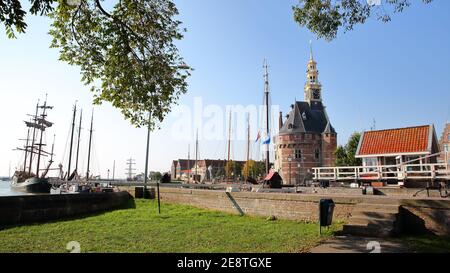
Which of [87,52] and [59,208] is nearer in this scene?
[87,52]

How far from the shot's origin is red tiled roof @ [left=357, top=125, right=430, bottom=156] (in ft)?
81.0

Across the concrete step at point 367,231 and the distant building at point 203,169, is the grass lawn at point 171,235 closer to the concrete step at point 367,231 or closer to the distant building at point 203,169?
the concrete step at point 367,231

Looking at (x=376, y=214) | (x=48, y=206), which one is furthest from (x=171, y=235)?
(x=48, y=206)

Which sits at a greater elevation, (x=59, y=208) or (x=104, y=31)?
(x=104, y=31)

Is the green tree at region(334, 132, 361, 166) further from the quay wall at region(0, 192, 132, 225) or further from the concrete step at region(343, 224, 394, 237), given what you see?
the concrete step at region(343, 224, 394, 237)

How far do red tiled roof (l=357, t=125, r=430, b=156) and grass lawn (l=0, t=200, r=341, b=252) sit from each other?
16604 mm

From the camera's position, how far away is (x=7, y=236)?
10945 millimetres

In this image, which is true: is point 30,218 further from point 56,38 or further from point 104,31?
point 104,31

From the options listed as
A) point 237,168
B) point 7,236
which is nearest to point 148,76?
point 7,236

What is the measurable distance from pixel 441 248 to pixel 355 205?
362cm

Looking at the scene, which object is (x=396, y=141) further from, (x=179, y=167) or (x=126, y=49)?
(x=179, y=167)

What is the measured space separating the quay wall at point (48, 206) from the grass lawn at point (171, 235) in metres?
1.49

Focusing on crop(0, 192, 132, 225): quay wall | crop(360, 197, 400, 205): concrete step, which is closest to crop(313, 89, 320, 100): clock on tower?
crop(0, 192, 132, 225): quay wall
